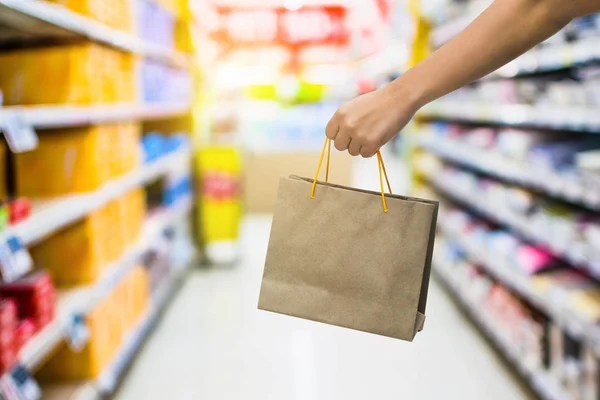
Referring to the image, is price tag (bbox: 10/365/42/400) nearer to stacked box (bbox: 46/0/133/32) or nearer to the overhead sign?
stacked box (bbox: 46/0/133/32)

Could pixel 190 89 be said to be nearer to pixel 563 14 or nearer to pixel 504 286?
pixel 504 286

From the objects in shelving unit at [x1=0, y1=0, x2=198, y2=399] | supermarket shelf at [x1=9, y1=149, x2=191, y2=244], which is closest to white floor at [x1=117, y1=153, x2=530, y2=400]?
shelving unit at [x1=0, y1=0, x2=198, y2=399]

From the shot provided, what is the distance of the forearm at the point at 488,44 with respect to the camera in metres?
1.02

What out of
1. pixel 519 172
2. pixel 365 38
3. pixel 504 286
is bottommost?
pixel 504 286

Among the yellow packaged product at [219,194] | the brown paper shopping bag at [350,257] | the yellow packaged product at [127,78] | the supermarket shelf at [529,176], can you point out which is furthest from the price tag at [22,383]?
the yellow packaged product at [219,194]

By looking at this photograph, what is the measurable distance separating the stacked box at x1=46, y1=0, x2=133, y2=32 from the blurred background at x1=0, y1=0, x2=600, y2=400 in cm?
2

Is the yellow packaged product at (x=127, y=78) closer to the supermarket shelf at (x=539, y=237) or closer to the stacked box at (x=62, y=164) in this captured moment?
the stacked box at (x=62, y=164)

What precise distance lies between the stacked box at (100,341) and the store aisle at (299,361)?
0.82 feet

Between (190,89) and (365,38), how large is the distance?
23.2 feet

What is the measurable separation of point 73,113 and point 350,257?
61.0 inches

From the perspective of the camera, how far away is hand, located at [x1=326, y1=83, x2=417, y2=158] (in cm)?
115

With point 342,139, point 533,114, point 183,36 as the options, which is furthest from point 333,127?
point 183,36

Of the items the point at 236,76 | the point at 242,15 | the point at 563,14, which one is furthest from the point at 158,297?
the point at 242,15

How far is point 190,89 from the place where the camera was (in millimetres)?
5012
